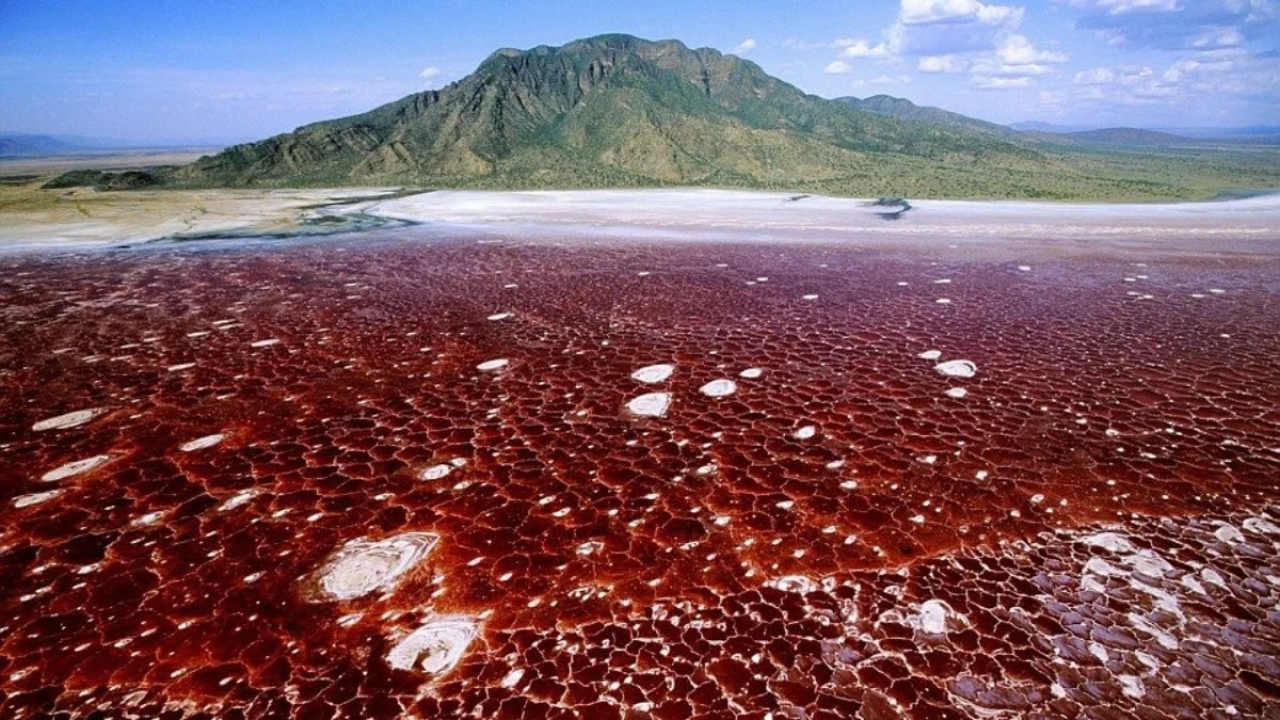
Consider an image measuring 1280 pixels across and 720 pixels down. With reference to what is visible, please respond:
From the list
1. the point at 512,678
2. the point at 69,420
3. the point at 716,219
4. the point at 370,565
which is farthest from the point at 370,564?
the point at 716,219

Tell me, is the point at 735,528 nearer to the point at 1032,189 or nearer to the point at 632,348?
the point at 632,348

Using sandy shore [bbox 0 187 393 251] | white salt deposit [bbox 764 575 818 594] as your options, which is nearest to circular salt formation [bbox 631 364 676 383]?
white salt deposit [bbox 764 575 818 594]

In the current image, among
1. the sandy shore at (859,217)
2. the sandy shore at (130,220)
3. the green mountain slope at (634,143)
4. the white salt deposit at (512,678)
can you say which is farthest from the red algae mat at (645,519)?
the green mountain slope at (634,143)

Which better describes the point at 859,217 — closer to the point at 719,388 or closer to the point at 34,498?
the point at 719,388

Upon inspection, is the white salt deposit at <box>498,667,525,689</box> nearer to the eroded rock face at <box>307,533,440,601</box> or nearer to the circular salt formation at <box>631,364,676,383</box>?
the eroded rock face at <box>307,533,440,601</box>

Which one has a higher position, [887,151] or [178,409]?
[887,151]

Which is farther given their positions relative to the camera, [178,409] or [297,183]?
[297,183]

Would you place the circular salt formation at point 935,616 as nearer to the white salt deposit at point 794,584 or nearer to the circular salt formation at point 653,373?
the white salt deposit at point 794,584

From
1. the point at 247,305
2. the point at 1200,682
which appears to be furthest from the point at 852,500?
the point at 247,305
